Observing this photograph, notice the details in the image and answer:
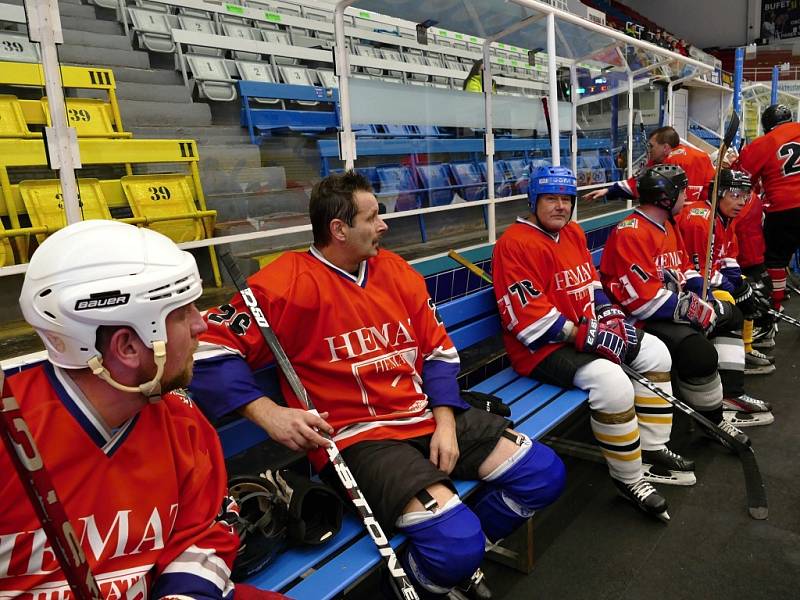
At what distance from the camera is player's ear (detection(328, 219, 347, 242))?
172cm

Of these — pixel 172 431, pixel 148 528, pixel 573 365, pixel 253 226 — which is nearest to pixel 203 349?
pixel 172 431

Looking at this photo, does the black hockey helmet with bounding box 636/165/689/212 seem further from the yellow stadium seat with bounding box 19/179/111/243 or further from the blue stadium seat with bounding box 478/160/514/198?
the yellow stadium seat with bounding box 19/179/111/243

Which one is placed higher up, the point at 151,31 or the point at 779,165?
the point at 151,31

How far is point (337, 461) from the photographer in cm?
153

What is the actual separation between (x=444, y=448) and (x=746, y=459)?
4.89ft

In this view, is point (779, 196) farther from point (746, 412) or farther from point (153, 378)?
point (153, 378)

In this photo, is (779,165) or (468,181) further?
(468,181)

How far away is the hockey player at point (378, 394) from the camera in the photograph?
1.49m

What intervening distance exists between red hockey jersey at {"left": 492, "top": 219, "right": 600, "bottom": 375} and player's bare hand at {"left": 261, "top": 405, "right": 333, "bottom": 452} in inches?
45.1

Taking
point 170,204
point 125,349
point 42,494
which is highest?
point 170,204

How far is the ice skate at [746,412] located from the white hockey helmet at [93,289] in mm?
2990

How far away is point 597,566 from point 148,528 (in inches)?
62.9

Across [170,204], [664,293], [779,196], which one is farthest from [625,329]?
[779,196]

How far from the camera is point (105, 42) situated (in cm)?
520
